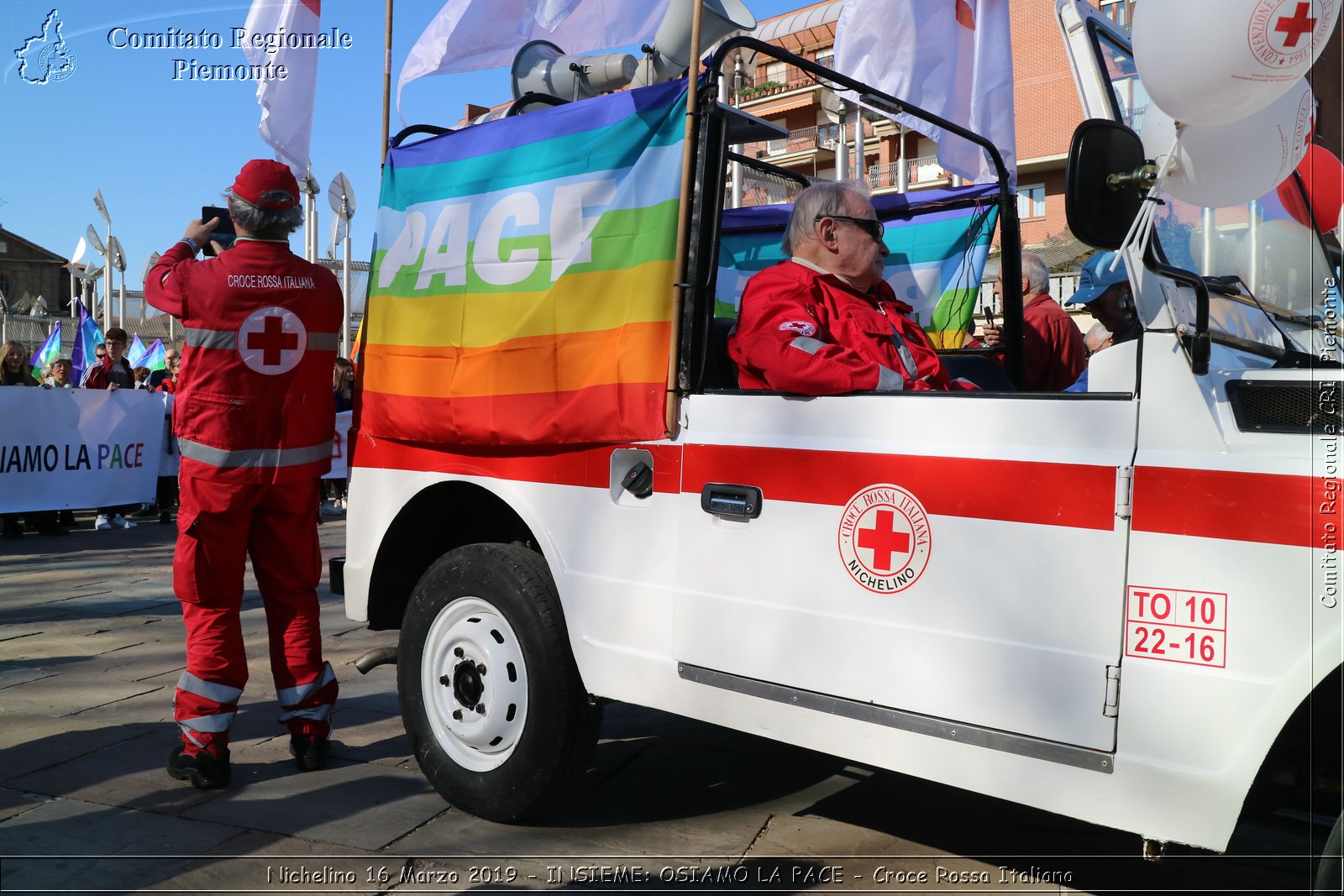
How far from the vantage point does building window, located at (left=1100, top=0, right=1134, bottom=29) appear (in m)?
2.97

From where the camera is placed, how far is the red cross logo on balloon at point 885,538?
8.52 ft

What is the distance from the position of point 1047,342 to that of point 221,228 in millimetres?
3570

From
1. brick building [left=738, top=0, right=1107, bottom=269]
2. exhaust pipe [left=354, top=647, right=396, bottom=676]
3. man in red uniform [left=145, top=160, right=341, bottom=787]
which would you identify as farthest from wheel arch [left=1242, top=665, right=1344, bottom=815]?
brick building [left=738, top=0, right=1107, bottom=269]

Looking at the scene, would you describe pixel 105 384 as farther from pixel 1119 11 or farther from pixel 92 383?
pixel 1119 11

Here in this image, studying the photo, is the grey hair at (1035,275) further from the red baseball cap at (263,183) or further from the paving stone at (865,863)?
the red baseball cap at (263,183)

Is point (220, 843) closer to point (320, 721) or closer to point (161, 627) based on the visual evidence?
point (320, 721)

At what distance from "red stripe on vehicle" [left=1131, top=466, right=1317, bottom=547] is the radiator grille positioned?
3.9 inches

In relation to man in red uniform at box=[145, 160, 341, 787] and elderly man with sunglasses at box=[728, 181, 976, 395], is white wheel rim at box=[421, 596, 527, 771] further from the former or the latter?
elderly man with sunglasses at box=[728, 181, 976, 395]

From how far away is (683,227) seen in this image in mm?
3193

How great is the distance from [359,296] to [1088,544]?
18.5 meters

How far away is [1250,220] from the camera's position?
2793 millimetres

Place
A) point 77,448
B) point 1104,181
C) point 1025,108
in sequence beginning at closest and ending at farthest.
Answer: point 1104,181, point 77,448, point 1025,108

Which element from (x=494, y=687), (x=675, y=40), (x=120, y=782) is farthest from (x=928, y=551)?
(x=120, y=782)

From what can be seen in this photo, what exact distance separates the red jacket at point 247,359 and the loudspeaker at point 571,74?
116 centimetres
